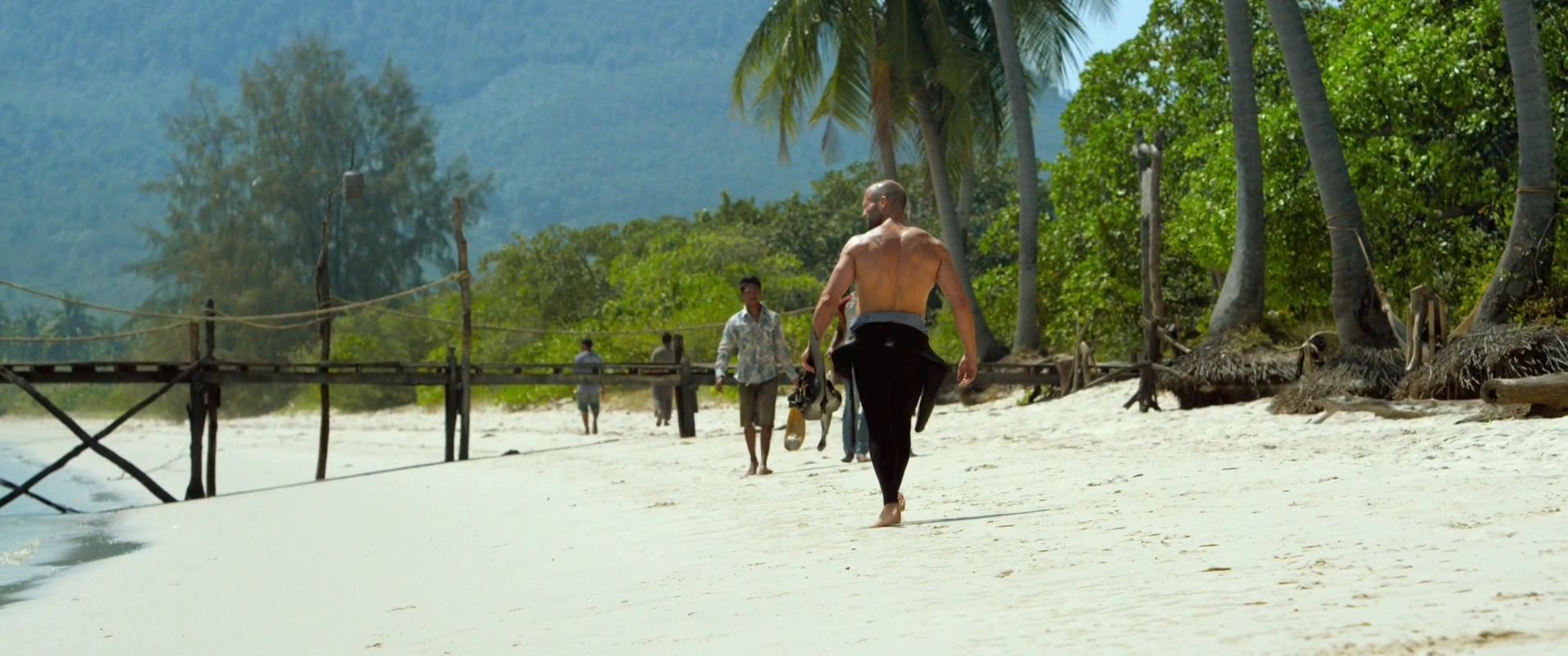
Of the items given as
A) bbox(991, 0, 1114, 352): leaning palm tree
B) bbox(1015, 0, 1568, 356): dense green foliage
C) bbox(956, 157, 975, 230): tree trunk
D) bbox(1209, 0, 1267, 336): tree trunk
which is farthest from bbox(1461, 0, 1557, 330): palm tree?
bbox(956, 157, 975, 230): tree trunk

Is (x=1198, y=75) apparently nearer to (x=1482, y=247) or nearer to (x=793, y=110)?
(x=793, y=110)

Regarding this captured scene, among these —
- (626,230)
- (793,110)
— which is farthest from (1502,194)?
(626,230)

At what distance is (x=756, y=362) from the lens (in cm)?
1306

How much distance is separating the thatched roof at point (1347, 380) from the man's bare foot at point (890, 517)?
7974mm

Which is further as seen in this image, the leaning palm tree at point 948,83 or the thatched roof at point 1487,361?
the leaning palm tree at point 948,83

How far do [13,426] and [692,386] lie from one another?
161 ft

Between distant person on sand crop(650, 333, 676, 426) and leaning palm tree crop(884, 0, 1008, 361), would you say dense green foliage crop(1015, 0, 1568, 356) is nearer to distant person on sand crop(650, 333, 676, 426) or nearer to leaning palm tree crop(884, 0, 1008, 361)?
leaning palm tree crop(884, 0, 1008, 361)

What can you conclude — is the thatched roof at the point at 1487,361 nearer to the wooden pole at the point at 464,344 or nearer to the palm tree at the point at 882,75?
the wooden pole at the point at 464,344

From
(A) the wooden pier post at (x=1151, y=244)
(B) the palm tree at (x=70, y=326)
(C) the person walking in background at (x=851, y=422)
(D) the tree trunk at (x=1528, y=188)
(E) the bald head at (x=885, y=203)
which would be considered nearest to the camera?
(E) the bald head at (x=885, y=203)

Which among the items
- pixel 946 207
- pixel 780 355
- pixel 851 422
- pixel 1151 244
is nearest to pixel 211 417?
pixel 780 355

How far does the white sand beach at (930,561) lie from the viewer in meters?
4.59

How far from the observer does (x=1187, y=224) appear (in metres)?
23.1

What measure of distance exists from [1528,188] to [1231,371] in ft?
12.0

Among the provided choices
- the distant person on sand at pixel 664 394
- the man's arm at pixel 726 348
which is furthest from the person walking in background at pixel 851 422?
the distant person on sand at pixel 664 394
